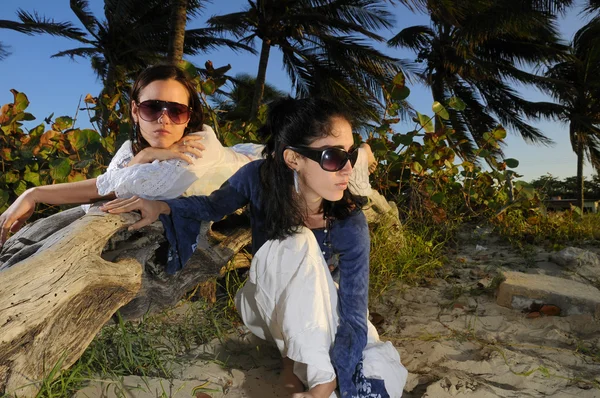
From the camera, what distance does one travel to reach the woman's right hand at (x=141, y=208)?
1.93 meters

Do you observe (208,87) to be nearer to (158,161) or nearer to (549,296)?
(158,161)

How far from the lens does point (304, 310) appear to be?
1704mm

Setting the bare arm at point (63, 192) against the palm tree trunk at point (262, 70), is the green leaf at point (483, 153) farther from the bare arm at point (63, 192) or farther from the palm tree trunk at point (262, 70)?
the palm tree trunk at point (262, 70)

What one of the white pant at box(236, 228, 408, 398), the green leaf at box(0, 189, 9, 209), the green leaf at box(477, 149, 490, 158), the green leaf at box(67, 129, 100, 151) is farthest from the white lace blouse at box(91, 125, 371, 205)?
the green leaf at box(477, 149, 490, 158)

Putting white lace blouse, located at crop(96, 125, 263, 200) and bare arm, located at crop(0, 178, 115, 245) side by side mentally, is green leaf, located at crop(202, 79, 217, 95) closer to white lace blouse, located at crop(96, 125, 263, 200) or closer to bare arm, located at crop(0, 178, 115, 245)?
white lace blouse, located at crop(96, 125, 263, 200)

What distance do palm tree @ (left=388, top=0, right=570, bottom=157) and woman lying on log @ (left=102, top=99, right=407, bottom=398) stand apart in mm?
12801

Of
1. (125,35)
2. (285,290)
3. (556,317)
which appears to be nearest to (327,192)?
(285,290)

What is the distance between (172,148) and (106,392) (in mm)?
1040

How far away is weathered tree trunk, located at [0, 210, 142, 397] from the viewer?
1.60 meters

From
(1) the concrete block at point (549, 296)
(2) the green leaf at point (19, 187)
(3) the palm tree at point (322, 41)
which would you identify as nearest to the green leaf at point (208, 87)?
(2) the green leaf at point (19, 187)

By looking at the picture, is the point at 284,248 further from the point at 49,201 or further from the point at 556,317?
the point at 556,317

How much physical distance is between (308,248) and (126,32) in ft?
55.0

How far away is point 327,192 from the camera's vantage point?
1843 mm

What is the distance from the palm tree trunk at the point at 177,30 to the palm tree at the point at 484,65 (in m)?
7.96
